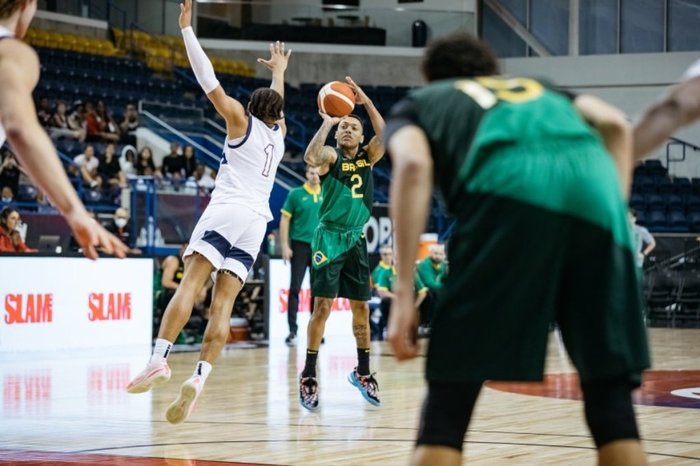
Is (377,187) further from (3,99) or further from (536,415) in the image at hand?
(3,99)

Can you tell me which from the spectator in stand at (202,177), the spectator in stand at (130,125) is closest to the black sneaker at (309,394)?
the spectator in stand at (202,177)

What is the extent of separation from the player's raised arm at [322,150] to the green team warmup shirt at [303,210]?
19.8ft

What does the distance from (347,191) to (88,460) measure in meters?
3.20

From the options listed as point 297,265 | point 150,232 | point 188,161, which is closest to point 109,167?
point 188,161

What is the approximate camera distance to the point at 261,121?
7488mm

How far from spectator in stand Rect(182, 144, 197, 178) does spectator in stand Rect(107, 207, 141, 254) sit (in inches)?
160

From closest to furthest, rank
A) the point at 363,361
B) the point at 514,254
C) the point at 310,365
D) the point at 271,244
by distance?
the point at 514,254, the point at 310,365, the point at 363,361, the point at 271,244

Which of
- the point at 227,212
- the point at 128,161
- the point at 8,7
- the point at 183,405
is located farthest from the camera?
the point at 128,161

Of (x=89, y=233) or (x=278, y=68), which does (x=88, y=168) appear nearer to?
(x=278, y=68)

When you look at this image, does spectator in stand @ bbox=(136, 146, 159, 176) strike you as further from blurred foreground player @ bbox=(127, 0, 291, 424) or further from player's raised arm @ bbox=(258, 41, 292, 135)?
blurred foreground player @ bbox=(127, 0, 291, 424)

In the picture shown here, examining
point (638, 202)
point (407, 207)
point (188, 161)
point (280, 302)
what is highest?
point (188, 161)

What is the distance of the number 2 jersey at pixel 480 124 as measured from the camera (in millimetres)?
3051

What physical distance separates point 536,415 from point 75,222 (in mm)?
5022

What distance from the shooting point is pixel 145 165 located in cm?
1866
